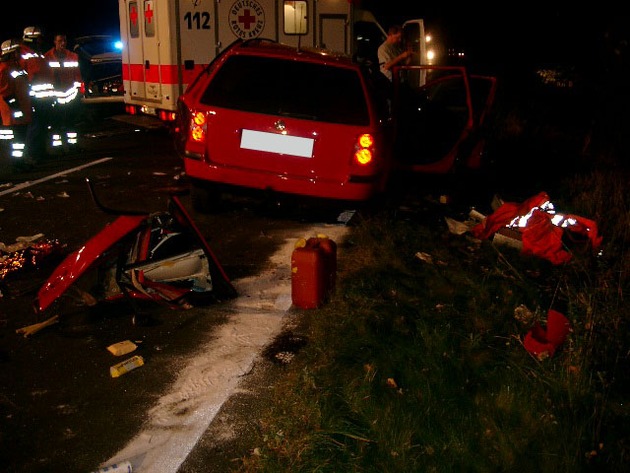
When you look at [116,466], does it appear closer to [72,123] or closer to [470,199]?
[470,199]

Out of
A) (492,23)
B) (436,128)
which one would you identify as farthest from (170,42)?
(492,23)

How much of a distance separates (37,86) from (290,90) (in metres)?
5.31

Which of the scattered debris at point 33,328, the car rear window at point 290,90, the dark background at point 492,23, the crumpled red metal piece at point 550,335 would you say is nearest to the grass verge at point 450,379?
the crumpled red metal piece at point 550,335

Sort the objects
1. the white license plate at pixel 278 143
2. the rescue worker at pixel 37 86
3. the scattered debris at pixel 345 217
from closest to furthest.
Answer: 1. the white license plate at pixel 278 143
2. the scattered debris at pixel 345 217
3. the rescue worker at pixel 37 86

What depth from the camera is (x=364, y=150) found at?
624 cm

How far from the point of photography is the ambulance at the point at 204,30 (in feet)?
38.9

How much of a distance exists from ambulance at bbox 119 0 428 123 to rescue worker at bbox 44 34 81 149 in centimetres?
150

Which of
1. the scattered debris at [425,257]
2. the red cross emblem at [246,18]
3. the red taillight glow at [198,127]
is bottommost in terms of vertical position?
the scattered debris at [425,257]

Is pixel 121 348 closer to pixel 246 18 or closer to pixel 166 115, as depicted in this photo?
pixel 166 115

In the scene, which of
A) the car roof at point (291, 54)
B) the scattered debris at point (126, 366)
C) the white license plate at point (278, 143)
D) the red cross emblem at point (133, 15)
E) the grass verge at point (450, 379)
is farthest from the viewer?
the red cross emblem at point (133, 15)

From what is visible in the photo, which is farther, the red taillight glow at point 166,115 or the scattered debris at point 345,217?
the red taillight glow at point 166,115

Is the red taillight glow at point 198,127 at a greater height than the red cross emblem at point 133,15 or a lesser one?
lesser

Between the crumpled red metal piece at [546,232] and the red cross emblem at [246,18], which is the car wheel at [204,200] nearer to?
the crumpled red metal piece at [546,232]

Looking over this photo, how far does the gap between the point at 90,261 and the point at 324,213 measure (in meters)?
3.60
